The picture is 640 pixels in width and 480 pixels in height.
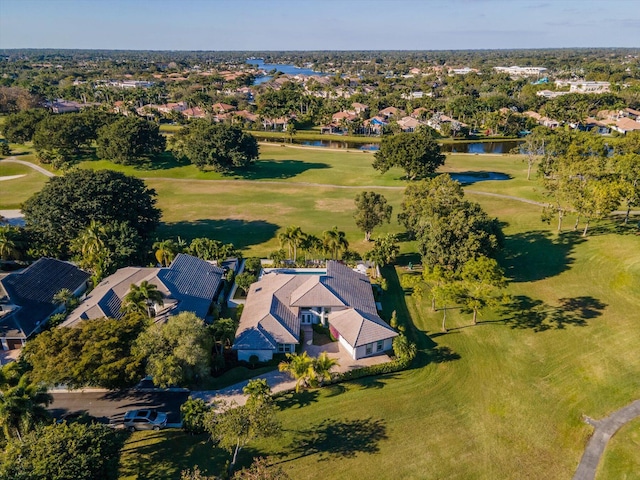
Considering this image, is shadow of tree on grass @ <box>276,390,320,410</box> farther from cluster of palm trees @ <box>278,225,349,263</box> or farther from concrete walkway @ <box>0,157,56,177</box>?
concrete walkway @ <box>0,157,56,177</box>

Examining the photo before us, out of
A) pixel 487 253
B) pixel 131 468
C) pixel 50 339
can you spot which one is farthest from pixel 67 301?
pixel 487 253

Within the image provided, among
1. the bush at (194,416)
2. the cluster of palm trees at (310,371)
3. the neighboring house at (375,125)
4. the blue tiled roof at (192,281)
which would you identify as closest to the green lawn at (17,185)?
the blue tiled roof at (192,281)

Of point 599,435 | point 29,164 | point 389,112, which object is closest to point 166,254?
point 599,435

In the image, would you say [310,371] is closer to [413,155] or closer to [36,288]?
[36,288]

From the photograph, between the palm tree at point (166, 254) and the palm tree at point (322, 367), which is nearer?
the palm tree at point (322, 367)

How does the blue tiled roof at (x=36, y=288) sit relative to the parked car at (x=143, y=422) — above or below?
above

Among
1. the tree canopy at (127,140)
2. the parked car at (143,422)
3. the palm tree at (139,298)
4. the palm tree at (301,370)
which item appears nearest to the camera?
the parked car at (143,422)

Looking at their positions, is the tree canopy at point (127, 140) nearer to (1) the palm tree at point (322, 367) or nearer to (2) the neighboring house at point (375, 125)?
(2) the neighboring house at point (375, 125)

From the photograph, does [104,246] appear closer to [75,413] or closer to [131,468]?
[75,413]
